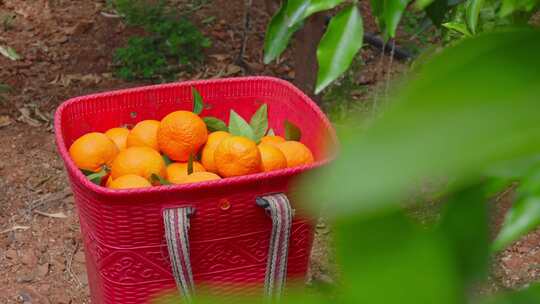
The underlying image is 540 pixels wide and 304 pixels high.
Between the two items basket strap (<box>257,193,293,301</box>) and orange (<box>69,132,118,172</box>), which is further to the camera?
orange (<box>69,132,118,172</box>)

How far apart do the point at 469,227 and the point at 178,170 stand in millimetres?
1466

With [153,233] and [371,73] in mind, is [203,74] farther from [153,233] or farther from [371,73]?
[153,233]

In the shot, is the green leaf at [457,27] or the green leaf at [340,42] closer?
the green leaf at [340,42]

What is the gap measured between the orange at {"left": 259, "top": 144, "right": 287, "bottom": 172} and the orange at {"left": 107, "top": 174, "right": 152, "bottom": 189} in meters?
0.23

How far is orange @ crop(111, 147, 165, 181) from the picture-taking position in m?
1.60

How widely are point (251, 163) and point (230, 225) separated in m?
0.12

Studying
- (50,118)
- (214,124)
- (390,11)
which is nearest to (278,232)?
(214,124)

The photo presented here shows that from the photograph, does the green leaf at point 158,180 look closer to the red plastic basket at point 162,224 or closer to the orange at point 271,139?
the red plastic basket at point 162,224

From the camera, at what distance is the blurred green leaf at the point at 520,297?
0.72ft

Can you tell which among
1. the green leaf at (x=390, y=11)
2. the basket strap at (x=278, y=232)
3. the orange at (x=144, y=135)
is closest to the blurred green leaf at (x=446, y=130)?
the green leaf at (x=390, y=11)

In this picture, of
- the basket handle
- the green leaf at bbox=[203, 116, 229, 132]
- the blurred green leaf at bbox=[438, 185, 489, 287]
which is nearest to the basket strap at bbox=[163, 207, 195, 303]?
the basket handle

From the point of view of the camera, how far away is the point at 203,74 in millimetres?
3156

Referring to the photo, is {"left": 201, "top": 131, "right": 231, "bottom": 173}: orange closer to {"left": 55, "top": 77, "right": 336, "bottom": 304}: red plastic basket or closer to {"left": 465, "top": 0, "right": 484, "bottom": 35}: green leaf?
{"left": 55, "top": 77, "right": 336, "bottom": 304}: red plastic basket

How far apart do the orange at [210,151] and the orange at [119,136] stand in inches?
7.1
